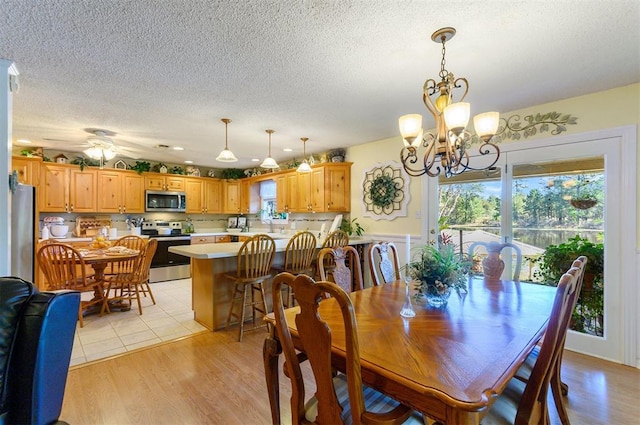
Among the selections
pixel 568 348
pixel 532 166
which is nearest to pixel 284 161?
pixel 532 166

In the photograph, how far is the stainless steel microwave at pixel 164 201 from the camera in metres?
5.84

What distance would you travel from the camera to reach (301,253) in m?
3.50

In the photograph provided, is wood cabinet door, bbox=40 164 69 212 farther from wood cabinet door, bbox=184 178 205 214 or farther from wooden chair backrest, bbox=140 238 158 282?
wooden chair backrest, bbox=140 238 158 282

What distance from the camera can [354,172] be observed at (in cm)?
482

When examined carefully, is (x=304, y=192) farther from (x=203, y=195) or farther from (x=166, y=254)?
(x=166, y=254)

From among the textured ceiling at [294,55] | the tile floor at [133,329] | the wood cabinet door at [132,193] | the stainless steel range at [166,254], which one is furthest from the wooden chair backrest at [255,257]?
the wood cabinet door at [132,193]

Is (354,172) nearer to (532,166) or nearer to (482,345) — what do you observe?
(532,166)

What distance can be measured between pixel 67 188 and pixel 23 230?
2897 millimetres

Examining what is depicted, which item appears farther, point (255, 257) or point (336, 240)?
point (336, 240)

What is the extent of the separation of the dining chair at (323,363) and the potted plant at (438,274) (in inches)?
26.7

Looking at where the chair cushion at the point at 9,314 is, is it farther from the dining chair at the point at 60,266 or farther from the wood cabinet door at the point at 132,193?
the wood cabinet door at the point at 132,193

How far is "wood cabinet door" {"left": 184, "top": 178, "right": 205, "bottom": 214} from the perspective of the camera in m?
6.40

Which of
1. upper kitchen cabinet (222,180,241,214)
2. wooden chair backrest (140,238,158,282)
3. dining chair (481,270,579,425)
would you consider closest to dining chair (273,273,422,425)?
dining chair (481,270,579,425)

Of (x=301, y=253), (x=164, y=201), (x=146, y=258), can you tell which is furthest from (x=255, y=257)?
(x=164, y=201)
